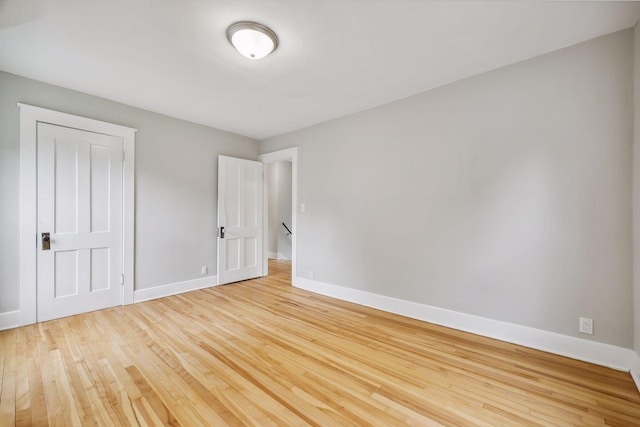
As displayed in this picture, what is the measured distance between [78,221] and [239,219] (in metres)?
2.13

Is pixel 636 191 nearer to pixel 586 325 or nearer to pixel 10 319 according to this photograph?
pixel 586 325

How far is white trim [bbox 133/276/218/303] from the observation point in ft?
11.8

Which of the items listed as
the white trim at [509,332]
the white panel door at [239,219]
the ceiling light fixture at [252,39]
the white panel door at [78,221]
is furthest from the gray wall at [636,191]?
the white panel door at [78,221]

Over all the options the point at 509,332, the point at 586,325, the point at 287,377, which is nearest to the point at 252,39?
the point at 287,377

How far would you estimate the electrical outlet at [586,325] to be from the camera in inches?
84.6

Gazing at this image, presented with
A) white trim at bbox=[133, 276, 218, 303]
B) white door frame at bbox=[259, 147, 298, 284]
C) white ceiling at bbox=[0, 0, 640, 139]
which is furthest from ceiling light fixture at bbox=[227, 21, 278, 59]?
white trim at bbox=[133, 276, 218, 303]

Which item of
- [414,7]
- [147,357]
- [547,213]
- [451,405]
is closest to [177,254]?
[147,357]

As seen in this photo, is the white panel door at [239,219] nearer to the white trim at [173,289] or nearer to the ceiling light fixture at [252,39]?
the white trim at [173,289]

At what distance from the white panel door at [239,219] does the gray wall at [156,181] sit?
16 centimetres

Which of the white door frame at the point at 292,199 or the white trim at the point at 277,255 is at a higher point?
the white door frame at the point at 292,199

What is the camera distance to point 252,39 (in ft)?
6.83

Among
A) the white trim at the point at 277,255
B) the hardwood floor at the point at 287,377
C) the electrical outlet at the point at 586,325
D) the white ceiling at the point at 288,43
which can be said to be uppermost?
the white ceiling at the point at 288,43

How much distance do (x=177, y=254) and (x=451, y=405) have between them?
3885mm

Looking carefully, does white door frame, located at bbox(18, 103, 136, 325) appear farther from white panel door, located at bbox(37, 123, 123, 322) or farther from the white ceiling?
the white ceiling
